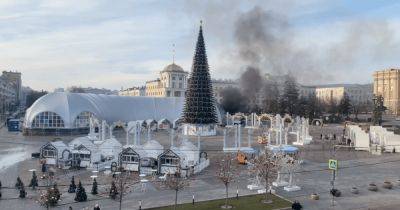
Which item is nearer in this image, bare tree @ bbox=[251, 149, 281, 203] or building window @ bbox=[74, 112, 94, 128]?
bare tree @ bbox=[251, 149, 281, 203]

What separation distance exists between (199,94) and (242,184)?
3305cm

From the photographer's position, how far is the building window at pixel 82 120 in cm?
6319

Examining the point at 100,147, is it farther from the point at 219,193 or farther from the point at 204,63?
the point at 204,63

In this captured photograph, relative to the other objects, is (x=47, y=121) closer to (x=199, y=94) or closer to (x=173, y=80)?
(x=199, y=94)

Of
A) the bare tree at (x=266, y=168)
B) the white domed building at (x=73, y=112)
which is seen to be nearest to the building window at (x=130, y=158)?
the bare tree at (x=266, y=168)

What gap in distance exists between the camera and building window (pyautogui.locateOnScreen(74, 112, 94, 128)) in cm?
6319

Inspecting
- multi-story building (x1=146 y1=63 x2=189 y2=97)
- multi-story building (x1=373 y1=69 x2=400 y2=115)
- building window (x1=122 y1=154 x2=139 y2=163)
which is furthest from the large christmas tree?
multi-story building (x1=373 y1=69 x2=400 y2=115)

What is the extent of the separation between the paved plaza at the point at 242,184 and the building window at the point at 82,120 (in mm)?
18960

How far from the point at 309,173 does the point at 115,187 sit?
1534cm

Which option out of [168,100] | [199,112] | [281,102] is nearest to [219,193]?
[199,112]

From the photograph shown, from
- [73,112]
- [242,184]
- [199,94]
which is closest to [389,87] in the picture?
[199,94]

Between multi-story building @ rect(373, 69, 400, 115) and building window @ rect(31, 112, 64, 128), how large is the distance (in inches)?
3726

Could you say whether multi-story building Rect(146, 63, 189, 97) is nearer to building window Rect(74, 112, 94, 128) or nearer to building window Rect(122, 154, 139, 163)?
building window Rect(74, 112, 94, 128)

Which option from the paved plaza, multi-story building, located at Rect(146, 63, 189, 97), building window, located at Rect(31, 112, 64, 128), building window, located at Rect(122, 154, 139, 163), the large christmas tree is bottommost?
the paved plaza
